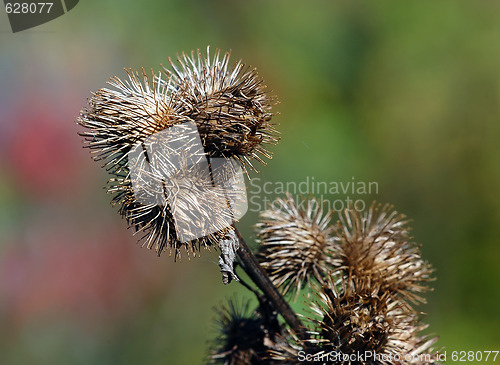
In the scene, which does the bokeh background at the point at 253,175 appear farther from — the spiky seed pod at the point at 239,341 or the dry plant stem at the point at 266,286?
the dry plant stem at the point at 266,286

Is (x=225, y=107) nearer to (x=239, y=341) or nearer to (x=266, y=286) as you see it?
(x=266, y=286)

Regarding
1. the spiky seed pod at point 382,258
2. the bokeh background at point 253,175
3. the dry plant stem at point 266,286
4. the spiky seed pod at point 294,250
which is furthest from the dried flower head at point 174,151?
the bokeh background at point 253,175

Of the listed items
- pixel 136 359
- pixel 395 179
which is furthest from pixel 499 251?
pixel 136 359

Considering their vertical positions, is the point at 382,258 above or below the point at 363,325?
above

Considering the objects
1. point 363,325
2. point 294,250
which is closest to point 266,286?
point 294,250

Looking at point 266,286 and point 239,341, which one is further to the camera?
point 239,341

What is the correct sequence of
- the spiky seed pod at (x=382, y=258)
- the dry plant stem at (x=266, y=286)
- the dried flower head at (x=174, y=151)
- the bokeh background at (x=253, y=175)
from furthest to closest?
1. the bokeh background at (x=253, y=175)
2. the spiky seed pod at (x=382, y=258)
3. the dry plant stem at (x=266, y=286)
4. the dried flower head at (x=174, y=151)

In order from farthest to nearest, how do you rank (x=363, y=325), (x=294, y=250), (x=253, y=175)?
1. (x=253, y=175)
2. (x=294, y=250)
3. (x=363, y=325)
